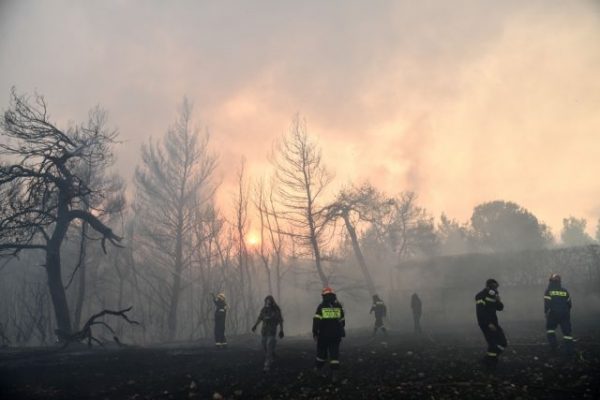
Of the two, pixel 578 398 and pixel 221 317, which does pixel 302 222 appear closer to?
pixel 221 317

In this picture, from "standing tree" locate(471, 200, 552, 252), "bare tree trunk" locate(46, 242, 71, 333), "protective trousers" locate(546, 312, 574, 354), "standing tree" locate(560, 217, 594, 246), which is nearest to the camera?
→ "protective trousers" locate(546, 312, 574, 354)

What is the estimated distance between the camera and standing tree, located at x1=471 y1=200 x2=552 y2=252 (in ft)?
197

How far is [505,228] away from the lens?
205ft

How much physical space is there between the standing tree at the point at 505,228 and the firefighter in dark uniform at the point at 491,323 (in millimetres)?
56495

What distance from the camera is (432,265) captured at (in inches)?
1453

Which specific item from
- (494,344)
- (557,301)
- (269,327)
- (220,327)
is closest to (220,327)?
(220,327)

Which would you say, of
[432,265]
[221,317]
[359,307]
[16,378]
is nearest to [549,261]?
[432,265]

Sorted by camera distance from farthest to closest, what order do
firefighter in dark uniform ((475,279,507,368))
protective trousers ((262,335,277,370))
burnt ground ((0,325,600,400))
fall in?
protective trousers ((262,335,277,370))
firefighter in dark uniform ((475,279,507,368))
burnt ground ((0,325,600,400))

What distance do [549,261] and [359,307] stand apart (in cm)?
2285

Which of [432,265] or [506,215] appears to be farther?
[506,215]

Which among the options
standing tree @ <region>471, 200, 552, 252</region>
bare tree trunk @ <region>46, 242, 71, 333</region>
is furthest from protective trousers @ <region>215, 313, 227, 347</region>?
standing tree @ <region>471, 200, 552, 252</region>

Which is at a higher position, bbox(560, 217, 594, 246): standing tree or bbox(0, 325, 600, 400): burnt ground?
bbox(560, 217, 594, 246): standing tree

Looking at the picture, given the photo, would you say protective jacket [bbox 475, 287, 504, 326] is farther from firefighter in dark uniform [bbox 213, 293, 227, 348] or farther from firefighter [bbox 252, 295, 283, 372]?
firefighter in dark uniform [bbox 213, 293, 227, 348]

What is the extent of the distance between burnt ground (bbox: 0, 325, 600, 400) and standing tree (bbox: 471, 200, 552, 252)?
54.6 meters
